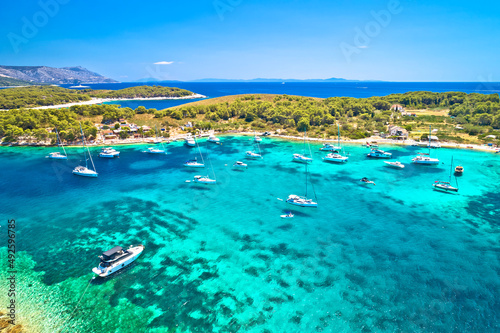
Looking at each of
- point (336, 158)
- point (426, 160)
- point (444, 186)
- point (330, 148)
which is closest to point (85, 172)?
point (336, 158)

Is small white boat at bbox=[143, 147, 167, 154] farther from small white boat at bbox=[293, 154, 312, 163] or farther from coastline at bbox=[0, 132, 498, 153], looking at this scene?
small white boat at bbox=[293, 154, 312, 163]

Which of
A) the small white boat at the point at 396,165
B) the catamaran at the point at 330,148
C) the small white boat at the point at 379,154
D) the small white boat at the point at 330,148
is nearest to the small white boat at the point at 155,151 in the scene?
the catamaran at the point at 330,148

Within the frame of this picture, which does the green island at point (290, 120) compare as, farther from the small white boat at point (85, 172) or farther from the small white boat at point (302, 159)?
the small white boat at point (85, 172)

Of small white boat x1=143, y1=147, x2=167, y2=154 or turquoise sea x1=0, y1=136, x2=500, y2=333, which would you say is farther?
small white boat x1=143, y1=147, x2=167, y2=154

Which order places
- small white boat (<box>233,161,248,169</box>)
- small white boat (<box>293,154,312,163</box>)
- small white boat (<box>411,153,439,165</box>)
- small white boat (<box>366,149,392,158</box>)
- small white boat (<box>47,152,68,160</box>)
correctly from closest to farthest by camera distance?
small white boat (<box>411,153,439,165</box>) → small white boat (<box>233,161,248,169</box>) → small white boat (<box>293,154,312,163</box>) → small white boat (<box>47,152,68,160</box>) → small white boat (<box>366,149,392,158</box>)

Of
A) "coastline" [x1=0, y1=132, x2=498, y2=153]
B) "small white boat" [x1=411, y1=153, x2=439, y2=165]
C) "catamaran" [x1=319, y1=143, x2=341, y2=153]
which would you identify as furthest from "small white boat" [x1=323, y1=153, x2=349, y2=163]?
"coastline" [x1=0, y1=132, x2=498, y2=153]

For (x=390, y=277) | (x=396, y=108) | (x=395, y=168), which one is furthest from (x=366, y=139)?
(x=390, y=277)

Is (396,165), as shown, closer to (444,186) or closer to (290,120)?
(444,186)
